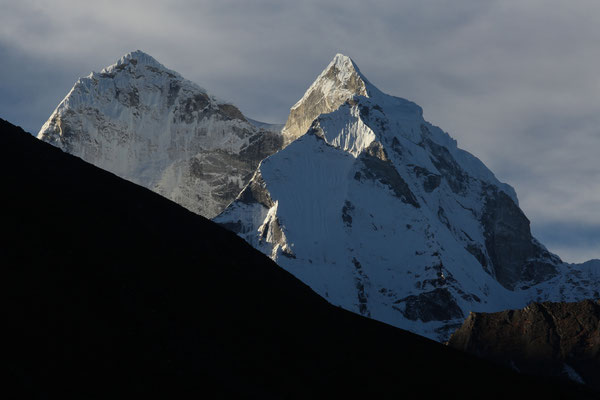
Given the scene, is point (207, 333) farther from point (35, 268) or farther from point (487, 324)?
point (487, 324)

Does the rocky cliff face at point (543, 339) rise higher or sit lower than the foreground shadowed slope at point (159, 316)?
higher

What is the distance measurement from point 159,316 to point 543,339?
221 feet

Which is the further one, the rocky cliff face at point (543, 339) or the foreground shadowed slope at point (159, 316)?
the rocky cliff face at point (543, 339)

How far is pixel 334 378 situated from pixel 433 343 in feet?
48.7

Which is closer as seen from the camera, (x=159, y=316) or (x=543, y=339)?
(x=159, y=316)

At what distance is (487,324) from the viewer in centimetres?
11288

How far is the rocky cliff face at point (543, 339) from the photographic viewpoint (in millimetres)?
101625

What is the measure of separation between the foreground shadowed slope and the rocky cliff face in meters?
41.8

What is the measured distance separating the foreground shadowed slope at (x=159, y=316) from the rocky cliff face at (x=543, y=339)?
41.8m

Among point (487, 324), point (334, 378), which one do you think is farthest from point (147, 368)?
point (487, 324)

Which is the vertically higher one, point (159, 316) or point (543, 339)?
point (543, 339)

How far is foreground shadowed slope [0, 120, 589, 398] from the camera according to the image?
4169cm

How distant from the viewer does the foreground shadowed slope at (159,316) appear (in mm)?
41688

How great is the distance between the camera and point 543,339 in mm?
105750
